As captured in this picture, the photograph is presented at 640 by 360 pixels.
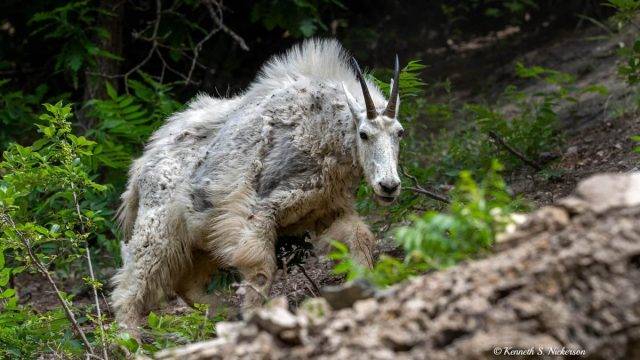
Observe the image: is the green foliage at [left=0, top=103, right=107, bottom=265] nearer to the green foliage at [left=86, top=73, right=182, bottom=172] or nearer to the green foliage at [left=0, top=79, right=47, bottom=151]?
the green foliage at [left=86, top=73, right=182, bottom=172]

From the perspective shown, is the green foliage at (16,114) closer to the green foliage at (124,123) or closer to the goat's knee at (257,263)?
the green foliage at (124,123)

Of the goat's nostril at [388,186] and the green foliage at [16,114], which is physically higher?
the goat's nostril at [388,186]

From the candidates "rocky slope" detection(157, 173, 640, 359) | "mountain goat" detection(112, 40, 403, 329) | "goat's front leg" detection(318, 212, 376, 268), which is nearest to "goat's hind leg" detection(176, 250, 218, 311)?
"mountain goat" detection(112, 40, 403, 329)

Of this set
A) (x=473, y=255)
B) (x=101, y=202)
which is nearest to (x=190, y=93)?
(x=101, y=202)

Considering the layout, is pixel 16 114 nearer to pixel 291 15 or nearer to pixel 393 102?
pixel 291 15

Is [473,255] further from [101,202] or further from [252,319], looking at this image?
[101,202]

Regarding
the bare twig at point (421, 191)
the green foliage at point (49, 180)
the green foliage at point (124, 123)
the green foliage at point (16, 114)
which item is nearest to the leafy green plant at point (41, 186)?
the green foliage at point (49, 180)

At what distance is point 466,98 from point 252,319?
9.40m

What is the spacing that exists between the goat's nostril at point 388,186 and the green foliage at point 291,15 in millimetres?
4349

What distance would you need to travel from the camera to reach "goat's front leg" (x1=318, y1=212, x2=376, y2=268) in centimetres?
750

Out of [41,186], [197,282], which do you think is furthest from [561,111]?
[41,186]

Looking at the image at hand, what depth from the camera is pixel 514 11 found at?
13.6 m

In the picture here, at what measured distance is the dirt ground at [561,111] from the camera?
912cm

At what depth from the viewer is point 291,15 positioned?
11273 millimetres
